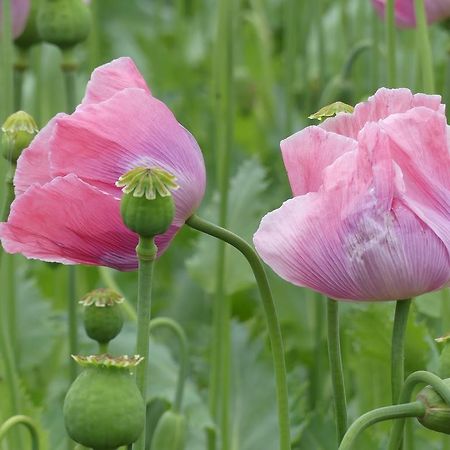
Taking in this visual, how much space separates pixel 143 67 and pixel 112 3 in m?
0.43

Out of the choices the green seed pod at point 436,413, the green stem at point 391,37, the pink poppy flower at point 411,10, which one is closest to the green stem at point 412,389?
the green seed pod at point 436,413

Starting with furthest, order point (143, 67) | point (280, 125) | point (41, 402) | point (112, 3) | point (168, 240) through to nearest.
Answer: point (112, 3), point (143, 67), point (280, 125), point (41, 402), point (168, 240)

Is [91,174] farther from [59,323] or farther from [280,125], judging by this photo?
[280,125]

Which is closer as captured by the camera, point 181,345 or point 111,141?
point 111,141

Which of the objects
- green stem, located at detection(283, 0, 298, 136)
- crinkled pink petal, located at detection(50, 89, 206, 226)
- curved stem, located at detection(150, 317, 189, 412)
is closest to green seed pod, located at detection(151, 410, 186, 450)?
curved stem, located at detection(150, 317, 189, 412)

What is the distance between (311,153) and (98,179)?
10cm

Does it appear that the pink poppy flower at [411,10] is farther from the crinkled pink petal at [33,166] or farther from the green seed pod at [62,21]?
the crinkled pink petal at [33,166]

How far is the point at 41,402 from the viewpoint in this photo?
108cm

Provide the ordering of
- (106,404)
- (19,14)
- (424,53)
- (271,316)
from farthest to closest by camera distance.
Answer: (19,14), (424,53), (271,316), (106,404)

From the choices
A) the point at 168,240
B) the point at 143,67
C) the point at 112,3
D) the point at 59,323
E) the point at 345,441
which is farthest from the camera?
the point at 112,3

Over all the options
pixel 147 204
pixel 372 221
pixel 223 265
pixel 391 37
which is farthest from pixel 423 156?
pixel 223 265

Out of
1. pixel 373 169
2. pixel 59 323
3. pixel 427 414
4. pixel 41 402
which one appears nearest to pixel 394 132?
pixel 373 169

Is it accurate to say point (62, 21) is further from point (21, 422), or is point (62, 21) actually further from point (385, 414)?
point (385, 414)

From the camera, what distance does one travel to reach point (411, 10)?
3.36 feet
